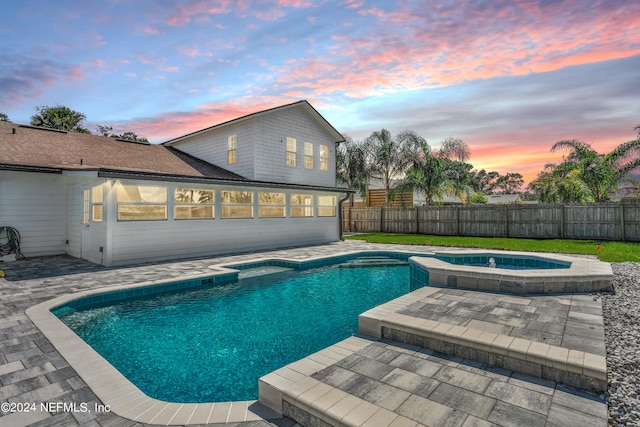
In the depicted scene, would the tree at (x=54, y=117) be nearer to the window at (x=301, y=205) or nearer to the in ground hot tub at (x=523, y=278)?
the window at (x=301, y=205)

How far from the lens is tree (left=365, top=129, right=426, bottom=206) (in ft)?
79.4

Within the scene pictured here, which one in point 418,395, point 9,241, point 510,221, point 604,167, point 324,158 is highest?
point 324,158

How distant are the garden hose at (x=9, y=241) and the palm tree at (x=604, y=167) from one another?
24.7 metres

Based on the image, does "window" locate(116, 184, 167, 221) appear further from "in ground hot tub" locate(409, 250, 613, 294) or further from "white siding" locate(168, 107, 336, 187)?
"in ground hot tub" locate(409, 250, 613, 294)

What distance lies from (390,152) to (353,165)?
117 inches

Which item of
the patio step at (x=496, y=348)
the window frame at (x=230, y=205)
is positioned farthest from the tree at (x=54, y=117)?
the patio step at (x=496, y=348)

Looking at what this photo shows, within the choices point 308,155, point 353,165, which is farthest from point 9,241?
point 353,165

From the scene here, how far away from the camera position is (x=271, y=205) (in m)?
14.1

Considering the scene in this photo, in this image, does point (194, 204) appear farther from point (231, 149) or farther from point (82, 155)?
point (82, 155)

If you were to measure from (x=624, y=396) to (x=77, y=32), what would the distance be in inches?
593

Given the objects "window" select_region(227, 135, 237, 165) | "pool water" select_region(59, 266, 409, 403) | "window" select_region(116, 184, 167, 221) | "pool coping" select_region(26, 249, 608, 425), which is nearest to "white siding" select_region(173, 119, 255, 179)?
"window" select_region(227, 135, 237, 165)

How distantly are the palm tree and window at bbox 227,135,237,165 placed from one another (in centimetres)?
1778

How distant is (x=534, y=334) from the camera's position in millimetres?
3801

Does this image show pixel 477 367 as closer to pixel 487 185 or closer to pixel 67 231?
pixel 67 231
